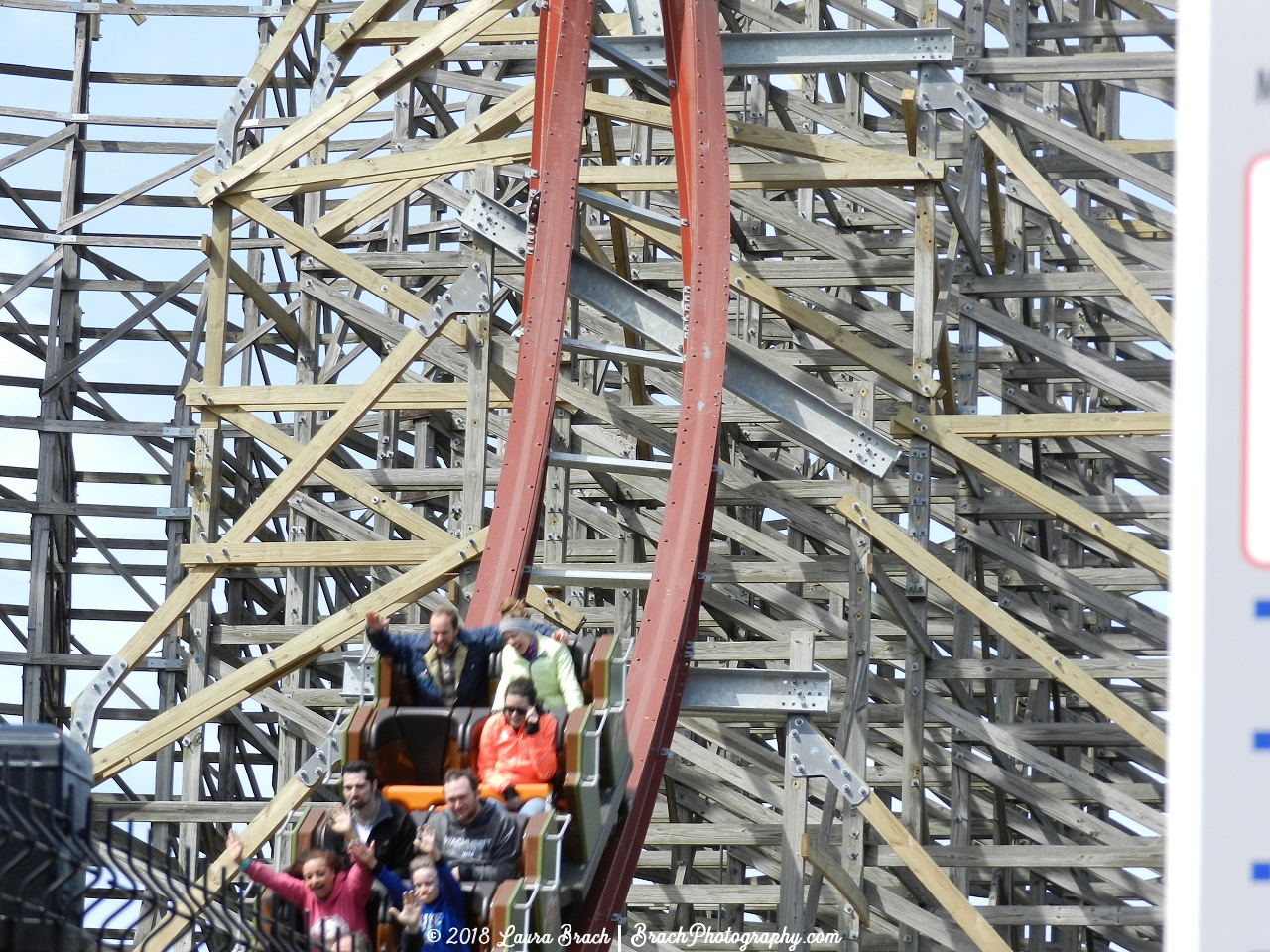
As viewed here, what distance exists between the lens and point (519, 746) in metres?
6.70

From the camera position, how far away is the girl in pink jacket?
240 inches

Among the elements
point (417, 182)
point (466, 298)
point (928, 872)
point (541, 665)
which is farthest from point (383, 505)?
point (928, 872)

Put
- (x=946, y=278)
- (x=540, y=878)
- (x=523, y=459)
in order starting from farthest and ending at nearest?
1. (x=946, y=278)
2. (x=523, y=459)
3. (x=540, y=878)

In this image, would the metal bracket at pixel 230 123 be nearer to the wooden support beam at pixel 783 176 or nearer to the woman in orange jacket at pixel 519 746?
the wooden support beam at pixel 783 176

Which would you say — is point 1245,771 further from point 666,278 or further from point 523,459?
point 666,278

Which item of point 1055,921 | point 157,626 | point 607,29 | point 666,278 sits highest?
point 607,29

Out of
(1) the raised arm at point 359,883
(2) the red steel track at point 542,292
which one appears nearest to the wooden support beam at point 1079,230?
(2) the red steel track at point 542,292

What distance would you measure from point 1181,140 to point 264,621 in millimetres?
13822

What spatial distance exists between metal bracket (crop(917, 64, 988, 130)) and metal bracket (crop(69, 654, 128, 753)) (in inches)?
198

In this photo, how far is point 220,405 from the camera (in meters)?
9.59

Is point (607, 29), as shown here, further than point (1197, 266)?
Yes

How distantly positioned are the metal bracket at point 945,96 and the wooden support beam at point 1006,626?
209 centimetres

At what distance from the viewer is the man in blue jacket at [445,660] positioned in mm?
7270

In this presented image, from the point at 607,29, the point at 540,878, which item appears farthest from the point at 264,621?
the point at 540,878
